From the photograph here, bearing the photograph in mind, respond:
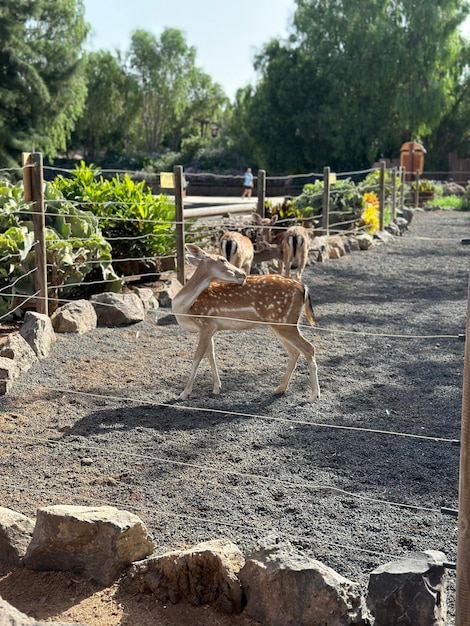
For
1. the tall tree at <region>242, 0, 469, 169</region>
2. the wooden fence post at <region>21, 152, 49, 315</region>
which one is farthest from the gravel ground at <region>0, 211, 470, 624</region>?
the tall tree at <region>242, 0, 469, 169</region>

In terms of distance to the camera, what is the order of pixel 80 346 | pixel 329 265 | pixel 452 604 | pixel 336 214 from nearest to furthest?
pixel 452 604 < pixel 80 346 < pixel 329 265 < pixel 336 214

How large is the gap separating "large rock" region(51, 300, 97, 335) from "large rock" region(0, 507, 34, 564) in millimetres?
4310

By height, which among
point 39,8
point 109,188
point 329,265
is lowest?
point 329,265

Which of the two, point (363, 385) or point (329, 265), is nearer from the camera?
point (363, 385)

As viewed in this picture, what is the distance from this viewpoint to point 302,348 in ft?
20.1

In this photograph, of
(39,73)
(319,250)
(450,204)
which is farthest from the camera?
(39,73)

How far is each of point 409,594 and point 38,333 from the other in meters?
4.95

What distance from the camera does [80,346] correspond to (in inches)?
294

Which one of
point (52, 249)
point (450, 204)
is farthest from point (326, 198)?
point (450, 204)

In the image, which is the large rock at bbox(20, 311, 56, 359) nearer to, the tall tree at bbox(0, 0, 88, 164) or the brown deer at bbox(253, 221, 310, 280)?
the brown deer at bbox(253, 221, 310, 280)

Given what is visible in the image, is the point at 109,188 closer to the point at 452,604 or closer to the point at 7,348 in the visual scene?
the point at 7,348

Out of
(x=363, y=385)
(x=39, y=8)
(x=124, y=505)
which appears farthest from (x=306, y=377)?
(x=39, y=8)

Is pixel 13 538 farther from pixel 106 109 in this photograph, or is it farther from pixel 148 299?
pixel 106 109

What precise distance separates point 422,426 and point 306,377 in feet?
4.65
